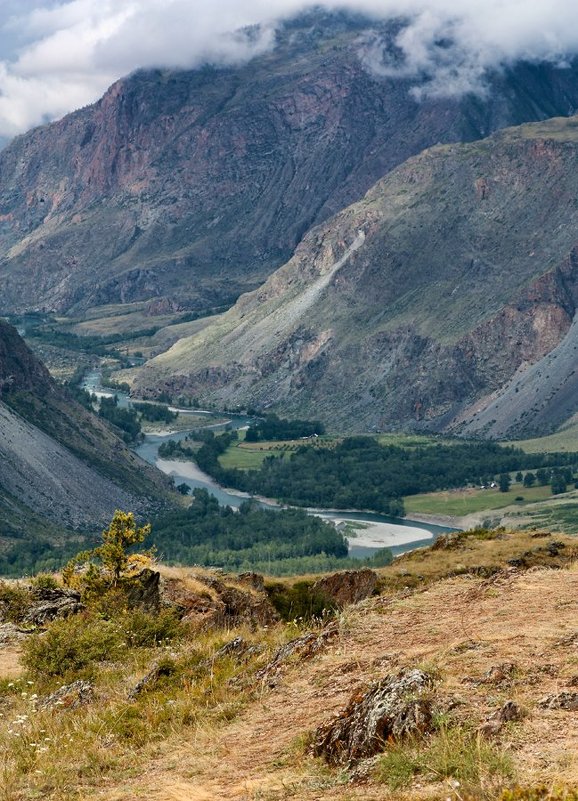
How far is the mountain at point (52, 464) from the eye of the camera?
455ft

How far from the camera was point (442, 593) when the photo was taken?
28.1 m

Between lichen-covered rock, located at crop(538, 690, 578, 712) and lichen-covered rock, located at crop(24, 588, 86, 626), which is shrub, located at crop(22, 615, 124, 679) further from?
lichen-covered rock, located at crop(538, 690, 578, 712)

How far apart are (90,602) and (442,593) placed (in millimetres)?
10823

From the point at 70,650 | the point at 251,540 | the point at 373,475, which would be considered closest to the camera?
the point at 70,650

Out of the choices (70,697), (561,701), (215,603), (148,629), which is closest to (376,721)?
(561,701)

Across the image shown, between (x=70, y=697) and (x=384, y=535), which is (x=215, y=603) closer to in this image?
(x=70, y=697)

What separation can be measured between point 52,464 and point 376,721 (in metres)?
133

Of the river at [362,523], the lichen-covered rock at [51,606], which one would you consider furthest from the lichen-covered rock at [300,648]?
the river at [362,523]

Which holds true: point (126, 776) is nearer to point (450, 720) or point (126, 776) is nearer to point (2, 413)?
point (450, 720)

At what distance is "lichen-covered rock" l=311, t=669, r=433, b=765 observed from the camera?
17.1 meters

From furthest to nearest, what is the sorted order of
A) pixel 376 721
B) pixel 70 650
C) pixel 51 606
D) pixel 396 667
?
pixel 51 606 < pixel 70 650 < pixel 396 667 < pixel 376 721

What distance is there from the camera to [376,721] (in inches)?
682

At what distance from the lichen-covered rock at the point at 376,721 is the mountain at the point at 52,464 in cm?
11100

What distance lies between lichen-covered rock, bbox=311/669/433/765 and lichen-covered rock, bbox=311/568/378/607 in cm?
2358
